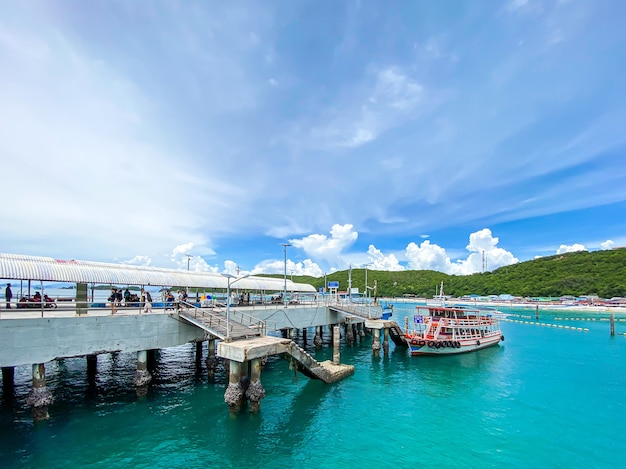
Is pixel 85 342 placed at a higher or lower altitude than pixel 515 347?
higher

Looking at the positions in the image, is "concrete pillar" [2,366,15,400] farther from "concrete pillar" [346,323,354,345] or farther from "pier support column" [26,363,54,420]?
"concrete pillar" [346,323,354,345]

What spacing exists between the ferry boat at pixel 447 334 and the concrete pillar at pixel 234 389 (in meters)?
26.6

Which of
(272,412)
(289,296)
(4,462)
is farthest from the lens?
(289,296)

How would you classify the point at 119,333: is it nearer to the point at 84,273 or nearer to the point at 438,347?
the point at 84,273

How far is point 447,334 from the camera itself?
4341cm

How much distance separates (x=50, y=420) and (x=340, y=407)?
1760cm

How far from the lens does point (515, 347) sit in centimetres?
4984

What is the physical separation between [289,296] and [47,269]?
28.0m

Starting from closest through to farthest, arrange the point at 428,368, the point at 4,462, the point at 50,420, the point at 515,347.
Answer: the point at 4,462, the point at 50,420, the point at 428,368, the point at 515,347

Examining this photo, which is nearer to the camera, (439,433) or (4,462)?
(4,462)

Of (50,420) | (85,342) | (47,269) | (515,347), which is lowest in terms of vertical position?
(515,347)

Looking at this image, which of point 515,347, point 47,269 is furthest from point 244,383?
point 515,347

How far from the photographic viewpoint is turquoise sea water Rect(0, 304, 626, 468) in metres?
16.5

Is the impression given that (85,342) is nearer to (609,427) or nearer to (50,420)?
(50,420)
